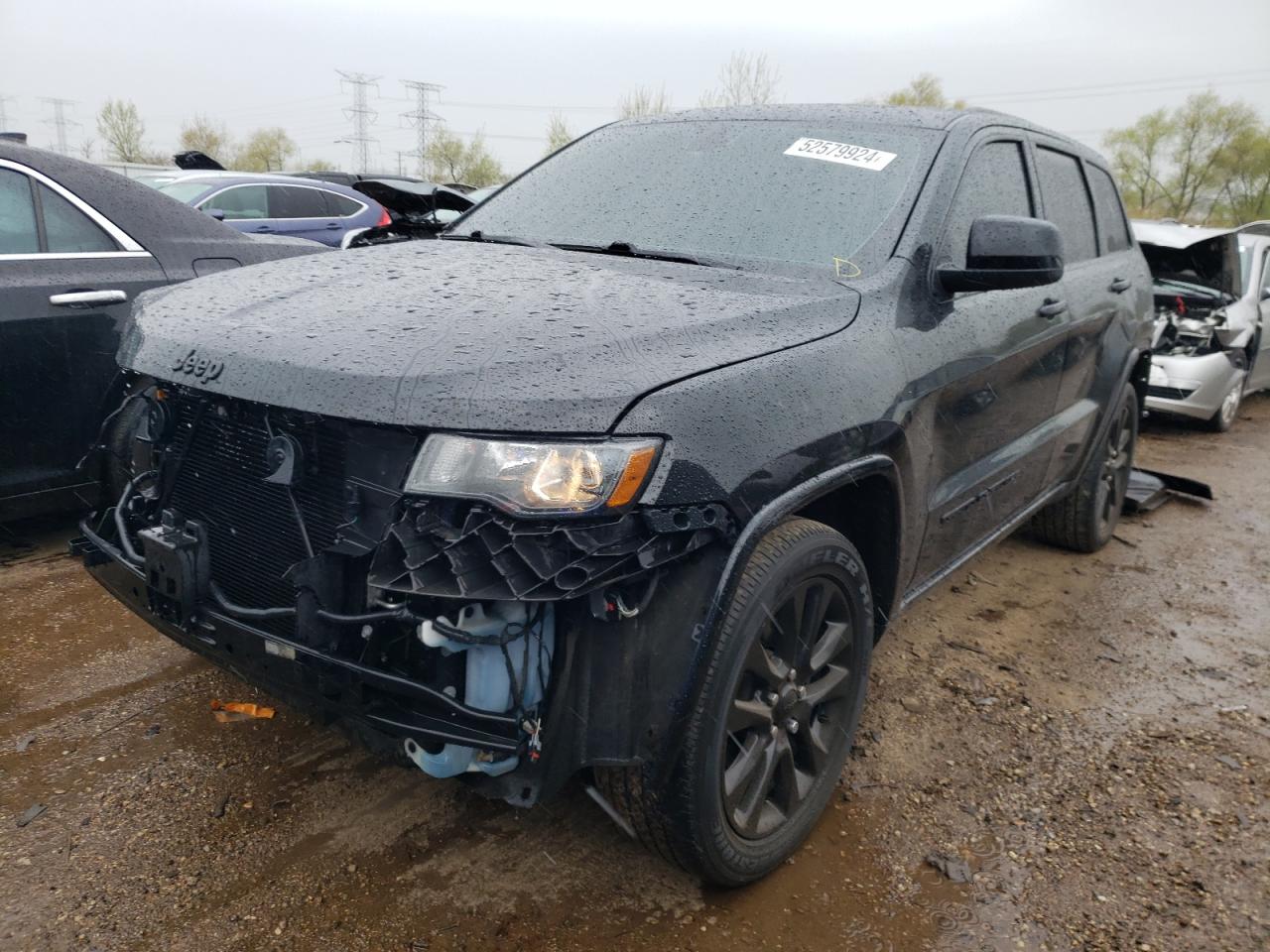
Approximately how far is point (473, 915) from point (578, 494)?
3.45 ft

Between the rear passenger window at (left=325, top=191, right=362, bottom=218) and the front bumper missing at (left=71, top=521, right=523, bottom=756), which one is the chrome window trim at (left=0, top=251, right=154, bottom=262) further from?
the rear passenger window at (left=325, top=191, right=362, bottom=218)

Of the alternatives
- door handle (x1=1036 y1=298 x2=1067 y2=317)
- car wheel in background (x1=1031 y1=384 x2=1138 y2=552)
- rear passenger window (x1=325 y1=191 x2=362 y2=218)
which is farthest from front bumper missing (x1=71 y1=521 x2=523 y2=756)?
rear passenger window (x1=325 y1=191 x2=362 y2=218)

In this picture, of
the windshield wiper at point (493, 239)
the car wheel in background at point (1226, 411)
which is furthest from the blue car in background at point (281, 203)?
the car wheel in background at point (1226, 411)

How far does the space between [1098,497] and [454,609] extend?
12.5 ft

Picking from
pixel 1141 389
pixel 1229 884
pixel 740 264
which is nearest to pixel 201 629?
pixel 740 264

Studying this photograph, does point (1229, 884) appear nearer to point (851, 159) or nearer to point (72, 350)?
point (851, 159)

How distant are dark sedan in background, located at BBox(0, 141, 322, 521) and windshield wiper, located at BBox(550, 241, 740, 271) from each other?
2.02 meters

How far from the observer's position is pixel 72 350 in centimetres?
380

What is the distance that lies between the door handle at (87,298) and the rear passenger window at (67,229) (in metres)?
0.22

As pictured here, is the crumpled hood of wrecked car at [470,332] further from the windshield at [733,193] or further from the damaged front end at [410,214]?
Answer: the damaged front end at [410,214]

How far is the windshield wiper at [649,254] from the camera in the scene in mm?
2680

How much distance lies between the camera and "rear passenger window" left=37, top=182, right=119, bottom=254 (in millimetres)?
3900

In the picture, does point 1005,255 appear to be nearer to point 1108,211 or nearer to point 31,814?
point 1108,211

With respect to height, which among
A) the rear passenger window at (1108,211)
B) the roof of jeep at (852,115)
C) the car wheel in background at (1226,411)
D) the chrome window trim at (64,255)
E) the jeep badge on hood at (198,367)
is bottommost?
the car wheel in background at (1226,411)
